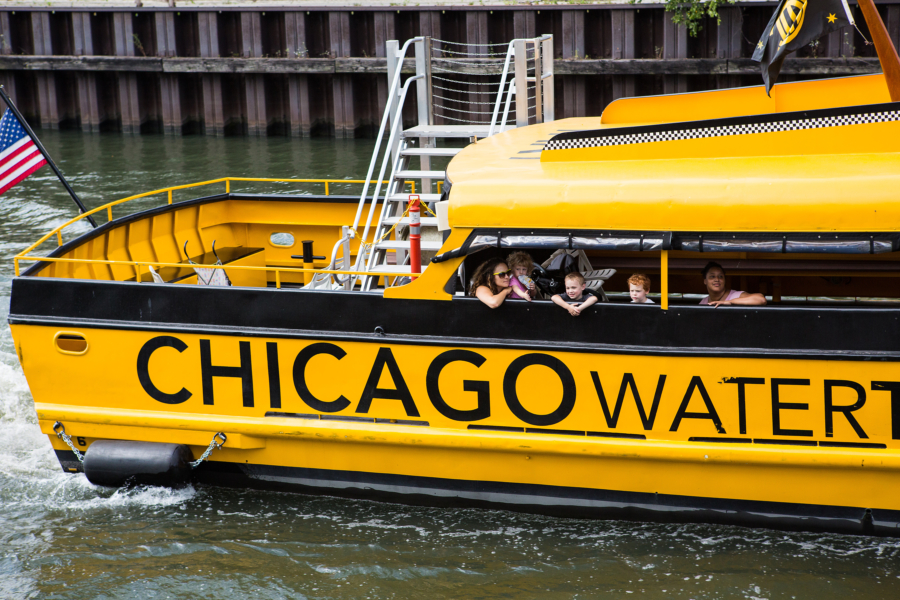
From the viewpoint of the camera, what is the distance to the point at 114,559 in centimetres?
618

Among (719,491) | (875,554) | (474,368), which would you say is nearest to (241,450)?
(474,368)

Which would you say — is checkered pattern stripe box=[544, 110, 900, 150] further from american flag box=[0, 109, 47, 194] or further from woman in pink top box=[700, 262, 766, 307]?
american flag box=[0, 109, 47, 194]

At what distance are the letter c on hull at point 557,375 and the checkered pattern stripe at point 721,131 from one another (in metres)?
1.46

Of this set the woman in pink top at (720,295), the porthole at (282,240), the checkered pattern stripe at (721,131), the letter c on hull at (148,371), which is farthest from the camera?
the porthole at (282,240)

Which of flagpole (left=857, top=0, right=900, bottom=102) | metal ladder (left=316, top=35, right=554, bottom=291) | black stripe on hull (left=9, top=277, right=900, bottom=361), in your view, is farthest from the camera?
metal ladder (left=316, top=35, right=554, bottom=291)

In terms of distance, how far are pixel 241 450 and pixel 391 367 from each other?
4.56 feet

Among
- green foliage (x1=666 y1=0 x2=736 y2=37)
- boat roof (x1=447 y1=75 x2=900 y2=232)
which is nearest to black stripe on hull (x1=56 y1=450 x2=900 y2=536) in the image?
boat roof (x1=447 y1=75 x2=900 y2=232)

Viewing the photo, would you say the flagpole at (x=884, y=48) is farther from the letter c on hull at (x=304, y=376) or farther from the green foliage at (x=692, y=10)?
the green foliage at (x=692, y=10)

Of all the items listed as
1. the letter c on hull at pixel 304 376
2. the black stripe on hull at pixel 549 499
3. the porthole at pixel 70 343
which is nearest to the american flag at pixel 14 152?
the porthole at pixel 70 343

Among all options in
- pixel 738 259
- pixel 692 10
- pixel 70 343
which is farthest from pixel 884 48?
pixel 692 10

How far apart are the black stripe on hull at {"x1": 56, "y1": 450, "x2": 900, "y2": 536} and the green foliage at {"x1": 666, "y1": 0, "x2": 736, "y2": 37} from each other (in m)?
13.3

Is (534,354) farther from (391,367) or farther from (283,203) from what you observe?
(283,203)

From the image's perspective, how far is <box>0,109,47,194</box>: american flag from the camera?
7.81 metres

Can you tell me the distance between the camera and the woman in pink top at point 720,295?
5805mm
